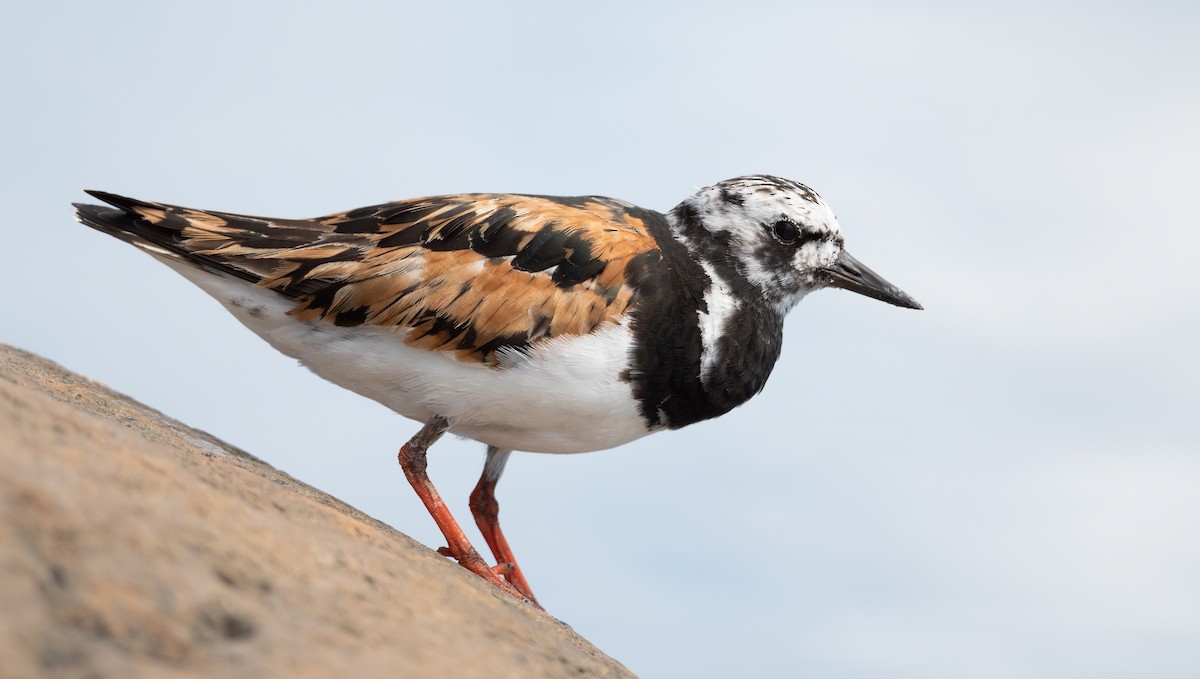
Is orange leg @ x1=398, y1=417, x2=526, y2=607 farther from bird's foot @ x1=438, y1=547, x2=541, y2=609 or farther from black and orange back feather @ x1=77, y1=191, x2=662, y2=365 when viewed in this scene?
black and orange back feather @ x1=77, y1=191, x2=662, y2=365

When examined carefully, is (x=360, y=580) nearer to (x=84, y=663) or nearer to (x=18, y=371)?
(x=84, y=663)

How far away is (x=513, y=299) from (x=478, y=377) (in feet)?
1.63

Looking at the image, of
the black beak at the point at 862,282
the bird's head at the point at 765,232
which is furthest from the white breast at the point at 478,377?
the black beak at the point at 862,282

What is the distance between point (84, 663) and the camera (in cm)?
316

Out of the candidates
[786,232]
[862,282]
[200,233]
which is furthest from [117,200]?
[862,282]

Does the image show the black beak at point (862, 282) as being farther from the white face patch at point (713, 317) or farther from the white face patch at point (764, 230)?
the white face patch at point (713, 317)

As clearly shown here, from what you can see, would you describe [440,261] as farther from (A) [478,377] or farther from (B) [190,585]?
(B) [190,585]

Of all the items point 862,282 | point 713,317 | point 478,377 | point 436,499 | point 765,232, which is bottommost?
point 436,499

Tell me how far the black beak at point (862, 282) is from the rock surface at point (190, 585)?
363 cm

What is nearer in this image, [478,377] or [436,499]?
[478,377]

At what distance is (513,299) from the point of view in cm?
683

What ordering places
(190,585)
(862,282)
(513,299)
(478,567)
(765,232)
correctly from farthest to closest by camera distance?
(862,282)
(765,232)
(478,567)
(513,299)
(190,585)

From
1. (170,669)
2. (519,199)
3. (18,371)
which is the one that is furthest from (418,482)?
(170,669)

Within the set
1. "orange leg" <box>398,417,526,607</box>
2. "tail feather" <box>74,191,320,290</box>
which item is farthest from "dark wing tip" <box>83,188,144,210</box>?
"orange leg" <box>398,417,526,607</box>
